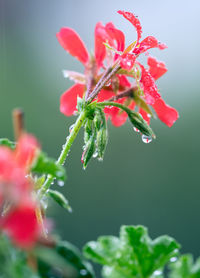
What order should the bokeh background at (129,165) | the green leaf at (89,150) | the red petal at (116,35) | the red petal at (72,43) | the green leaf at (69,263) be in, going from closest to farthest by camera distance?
the green leaf at (69,263) → the green leaf at (89,150) → the red petal at (116,35) → the red petal at (72,43) → the bokeh background at (129,165)

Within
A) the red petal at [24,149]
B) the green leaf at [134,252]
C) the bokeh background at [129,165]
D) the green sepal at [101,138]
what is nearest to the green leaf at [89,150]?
the green sepal at [101,138]

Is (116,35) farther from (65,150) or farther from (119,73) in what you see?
(65,150)

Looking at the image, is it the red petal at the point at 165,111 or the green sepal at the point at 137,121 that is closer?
the green sepal at the point at 137,121

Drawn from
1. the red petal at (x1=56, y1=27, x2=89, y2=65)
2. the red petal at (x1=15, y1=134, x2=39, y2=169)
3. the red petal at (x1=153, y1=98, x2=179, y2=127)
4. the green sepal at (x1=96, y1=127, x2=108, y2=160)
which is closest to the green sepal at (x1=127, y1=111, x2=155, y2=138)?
the green sepal at (x1=96, y1=127, x2=108, y2=160)

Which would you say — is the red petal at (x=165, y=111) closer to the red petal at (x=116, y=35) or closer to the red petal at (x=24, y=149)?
the red petal at (x=116, y=35)

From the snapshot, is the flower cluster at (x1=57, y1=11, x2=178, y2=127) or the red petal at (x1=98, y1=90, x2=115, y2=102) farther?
the red petal at (x1=98, y1=90, x2=115, y2=102)

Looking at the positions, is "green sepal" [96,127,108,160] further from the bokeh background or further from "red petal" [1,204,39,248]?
the bokeh background

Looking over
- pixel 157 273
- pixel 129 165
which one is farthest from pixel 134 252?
pixel 129 165
